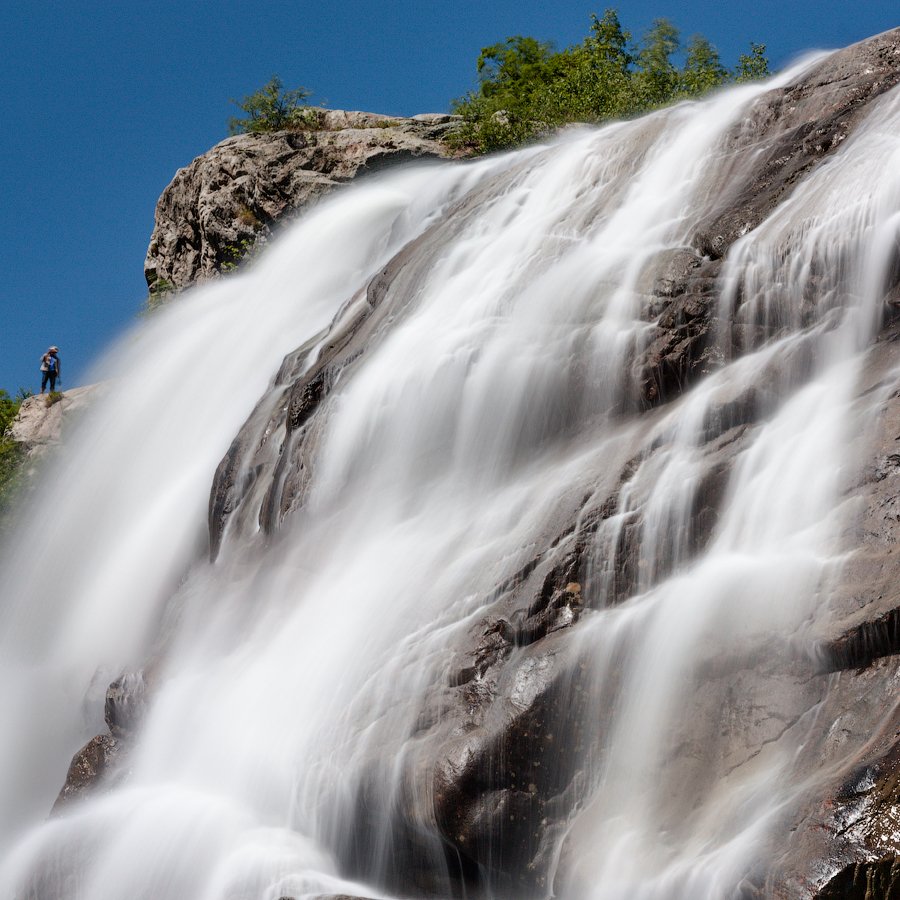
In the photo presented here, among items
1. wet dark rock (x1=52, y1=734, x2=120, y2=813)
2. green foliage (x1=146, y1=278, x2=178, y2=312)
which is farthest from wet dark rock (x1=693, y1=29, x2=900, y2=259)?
green foliage (x1=146, y1=278, x2=178, y2=312)

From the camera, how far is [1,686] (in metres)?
16.9

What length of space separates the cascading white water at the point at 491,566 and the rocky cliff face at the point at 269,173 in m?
9.49

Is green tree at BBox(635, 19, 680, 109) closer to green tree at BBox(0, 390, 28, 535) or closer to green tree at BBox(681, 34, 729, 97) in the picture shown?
green tree at BBox(681, 34, 729, 97)

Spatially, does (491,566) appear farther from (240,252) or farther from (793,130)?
(240,252)

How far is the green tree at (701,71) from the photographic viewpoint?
26.8 metres

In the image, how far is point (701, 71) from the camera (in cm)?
2777

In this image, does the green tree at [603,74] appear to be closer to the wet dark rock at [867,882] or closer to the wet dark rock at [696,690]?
the wet dark rock at [696,690]

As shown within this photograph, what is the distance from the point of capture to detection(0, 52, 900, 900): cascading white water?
7148 mm

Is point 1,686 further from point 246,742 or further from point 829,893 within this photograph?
point 829,893

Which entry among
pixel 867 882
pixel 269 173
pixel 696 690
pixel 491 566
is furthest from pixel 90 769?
pixel 269 173

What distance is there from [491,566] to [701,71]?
2210cm

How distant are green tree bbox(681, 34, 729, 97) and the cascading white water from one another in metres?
12.4

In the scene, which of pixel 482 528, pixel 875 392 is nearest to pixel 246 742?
pixel 482 528

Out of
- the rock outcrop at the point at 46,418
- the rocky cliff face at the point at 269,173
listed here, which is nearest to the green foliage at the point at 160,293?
the rocky cliff face at the point at 269,173
